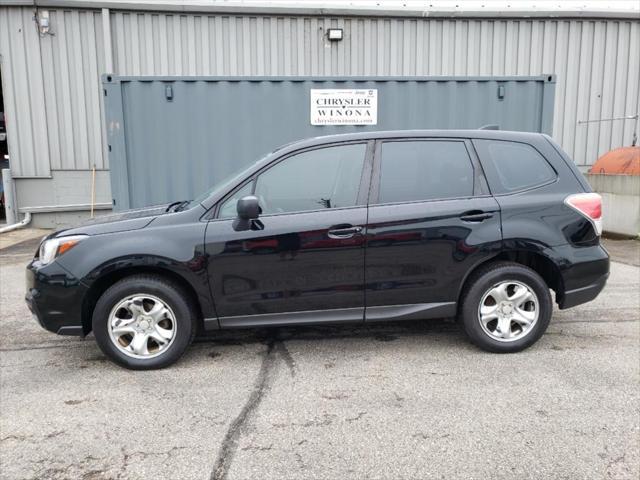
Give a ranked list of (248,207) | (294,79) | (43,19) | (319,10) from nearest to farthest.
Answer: (248,207)
(294,79)
(43,19)
(319,10)

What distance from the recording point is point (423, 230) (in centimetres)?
374

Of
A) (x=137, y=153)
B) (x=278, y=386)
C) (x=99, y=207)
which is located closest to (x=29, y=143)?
(x=99, y=207)

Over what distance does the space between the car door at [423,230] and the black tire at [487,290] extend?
114mm

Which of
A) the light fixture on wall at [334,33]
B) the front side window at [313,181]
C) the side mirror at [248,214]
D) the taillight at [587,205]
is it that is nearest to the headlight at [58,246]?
the side mirror at [248,214]

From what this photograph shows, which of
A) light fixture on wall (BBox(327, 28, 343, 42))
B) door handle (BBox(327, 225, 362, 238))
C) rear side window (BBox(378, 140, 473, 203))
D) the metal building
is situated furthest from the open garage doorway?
rear side window (BBox(378, 140, 473, 203))

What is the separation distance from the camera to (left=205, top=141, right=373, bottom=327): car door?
3629 millimetres

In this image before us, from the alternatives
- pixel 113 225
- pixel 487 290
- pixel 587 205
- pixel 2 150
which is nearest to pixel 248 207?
pixel 113 225

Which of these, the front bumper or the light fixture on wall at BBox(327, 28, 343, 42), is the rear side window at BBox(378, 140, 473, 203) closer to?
the front bumper

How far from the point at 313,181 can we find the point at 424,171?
0.86 meters

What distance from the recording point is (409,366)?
3754mm

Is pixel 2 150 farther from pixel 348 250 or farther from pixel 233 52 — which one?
pixel 348 250

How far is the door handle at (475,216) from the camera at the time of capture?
3779 mm

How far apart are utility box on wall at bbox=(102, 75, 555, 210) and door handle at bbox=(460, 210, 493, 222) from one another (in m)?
3.64

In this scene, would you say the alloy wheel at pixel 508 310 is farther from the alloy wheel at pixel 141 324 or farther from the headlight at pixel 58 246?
the headlight at pixel 58 246
